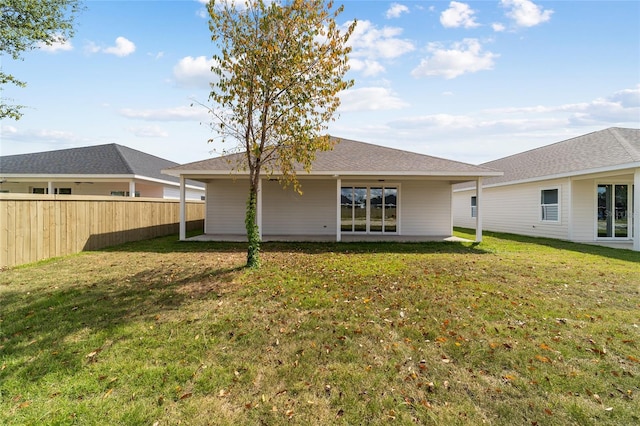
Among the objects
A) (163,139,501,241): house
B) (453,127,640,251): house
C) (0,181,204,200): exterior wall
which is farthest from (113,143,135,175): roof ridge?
(453,127,640,251): house

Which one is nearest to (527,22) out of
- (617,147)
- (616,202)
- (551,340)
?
(617,147)

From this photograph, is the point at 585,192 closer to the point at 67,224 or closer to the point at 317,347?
the point at 317,347

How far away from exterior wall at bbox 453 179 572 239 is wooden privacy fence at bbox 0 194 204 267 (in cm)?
1376

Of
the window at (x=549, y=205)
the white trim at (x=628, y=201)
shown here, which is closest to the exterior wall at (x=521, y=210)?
the window at (x=549, y=205)

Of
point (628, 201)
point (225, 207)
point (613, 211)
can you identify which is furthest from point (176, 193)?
point (628, 201)

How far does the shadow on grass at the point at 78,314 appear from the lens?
341cm

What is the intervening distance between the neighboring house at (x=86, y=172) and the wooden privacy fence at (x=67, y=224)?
4997 mm

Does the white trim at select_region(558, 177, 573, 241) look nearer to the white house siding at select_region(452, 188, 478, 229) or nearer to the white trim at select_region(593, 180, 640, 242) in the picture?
the white trim at select_region(593, 180, 640, 242)

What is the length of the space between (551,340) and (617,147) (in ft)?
45.2

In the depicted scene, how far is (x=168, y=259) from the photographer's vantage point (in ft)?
28.9

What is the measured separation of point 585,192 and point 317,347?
1514 centimetres

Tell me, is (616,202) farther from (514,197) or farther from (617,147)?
(514,197)

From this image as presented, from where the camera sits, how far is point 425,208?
14703 mm

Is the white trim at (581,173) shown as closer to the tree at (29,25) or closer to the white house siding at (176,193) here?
the tree at (29,25)
